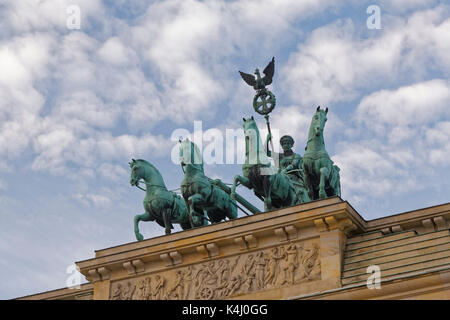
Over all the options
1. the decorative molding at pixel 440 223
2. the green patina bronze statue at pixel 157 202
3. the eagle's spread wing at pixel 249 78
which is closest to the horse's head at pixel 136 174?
the green patina bronze statue at pixel 157 202

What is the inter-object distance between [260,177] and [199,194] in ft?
5.26

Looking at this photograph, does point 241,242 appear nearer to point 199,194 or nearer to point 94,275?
point 199,194

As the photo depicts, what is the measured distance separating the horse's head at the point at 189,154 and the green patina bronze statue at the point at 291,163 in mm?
1825

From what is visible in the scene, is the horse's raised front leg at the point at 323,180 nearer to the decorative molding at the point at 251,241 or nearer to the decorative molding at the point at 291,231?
the decorative molding at the point at 291,231

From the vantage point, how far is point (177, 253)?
21531 millimetres

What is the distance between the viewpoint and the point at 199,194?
74.7 feet

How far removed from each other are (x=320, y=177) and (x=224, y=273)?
9.72 ft

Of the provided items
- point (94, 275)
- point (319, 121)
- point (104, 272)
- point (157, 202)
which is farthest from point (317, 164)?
point (94, 275)

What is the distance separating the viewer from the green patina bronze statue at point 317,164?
21.4m

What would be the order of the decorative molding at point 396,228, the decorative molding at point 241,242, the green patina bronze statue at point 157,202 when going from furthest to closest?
the green patina bronze statue at point 157,202 < the decorative molding at point 241,242 < the decorative molding at point 396,228

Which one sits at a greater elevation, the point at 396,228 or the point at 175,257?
the point at 396,228

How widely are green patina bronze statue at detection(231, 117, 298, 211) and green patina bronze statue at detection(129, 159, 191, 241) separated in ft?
6.42

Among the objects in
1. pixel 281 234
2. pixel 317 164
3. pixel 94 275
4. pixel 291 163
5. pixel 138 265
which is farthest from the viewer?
pixel 291 163
